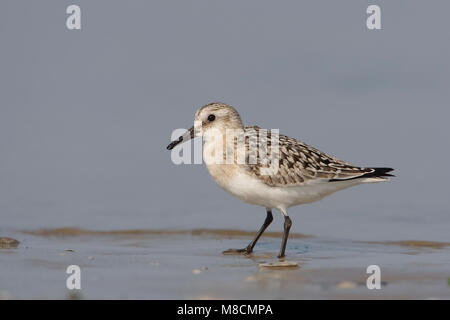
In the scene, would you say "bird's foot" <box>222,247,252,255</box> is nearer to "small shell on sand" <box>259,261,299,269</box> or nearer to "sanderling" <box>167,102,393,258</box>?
"sanderling" <box>167,102,393,258</box>

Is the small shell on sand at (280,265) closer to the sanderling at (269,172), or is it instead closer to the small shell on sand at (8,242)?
the sanderling at (269,172)

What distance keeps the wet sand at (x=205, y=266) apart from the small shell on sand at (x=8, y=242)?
9 cm

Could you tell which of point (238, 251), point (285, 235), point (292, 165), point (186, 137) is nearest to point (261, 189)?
point (292, 165)

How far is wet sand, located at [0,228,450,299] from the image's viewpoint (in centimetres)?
799

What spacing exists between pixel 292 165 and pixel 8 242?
3766mm

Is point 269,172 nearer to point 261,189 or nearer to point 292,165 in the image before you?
point 261,189

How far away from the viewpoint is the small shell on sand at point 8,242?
10.8m

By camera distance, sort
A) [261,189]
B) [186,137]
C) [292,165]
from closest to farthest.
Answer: [261,189], [292,165], [186,137]

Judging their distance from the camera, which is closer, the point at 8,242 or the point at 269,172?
the point at 269,172

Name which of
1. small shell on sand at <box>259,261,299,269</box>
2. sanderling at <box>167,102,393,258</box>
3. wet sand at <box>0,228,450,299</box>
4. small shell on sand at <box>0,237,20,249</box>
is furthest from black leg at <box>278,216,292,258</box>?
small shell on sand at <box>0,237,20,249</box>

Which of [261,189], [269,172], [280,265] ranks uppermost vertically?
[269,172]

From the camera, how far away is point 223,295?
7871 mm

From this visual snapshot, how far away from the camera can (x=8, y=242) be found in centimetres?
1091
